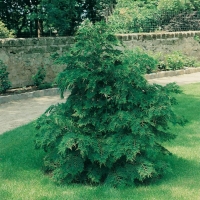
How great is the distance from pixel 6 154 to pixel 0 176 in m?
0.94

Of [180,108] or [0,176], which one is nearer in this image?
[0,176]

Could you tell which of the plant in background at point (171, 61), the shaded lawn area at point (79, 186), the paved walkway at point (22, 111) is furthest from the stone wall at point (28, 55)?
the shaded lawn area at point (79, 186)

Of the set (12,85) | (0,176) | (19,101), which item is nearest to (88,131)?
(0,176)

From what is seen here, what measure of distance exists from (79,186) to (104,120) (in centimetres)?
80

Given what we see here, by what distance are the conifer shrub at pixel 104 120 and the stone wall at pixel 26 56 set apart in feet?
21.4

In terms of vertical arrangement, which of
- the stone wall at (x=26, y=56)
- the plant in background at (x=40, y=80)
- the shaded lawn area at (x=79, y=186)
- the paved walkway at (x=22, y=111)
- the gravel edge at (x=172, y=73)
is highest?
the stone wall at (x=26, y=56)

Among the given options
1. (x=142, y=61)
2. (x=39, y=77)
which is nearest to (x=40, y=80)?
(x=39, y=77)

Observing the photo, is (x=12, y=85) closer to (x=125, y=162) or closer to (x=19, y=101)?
(x=19, y=101)

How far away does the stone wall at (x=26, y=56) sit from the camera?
11.2m

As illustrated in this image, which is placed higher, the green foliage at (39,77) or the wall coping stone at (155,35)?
the wall coping stone at (155,35)

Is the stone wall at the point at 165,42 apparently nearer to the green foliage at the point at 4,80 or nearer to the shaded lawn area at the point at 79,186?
the green foliage at the point at 4,80

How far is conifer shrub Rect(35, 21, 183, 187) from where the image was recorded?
4.57m

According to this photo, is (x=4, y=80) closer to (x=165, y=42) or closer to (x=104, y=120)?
(x=104, y=120)

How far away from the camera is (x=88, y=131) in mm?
4781
